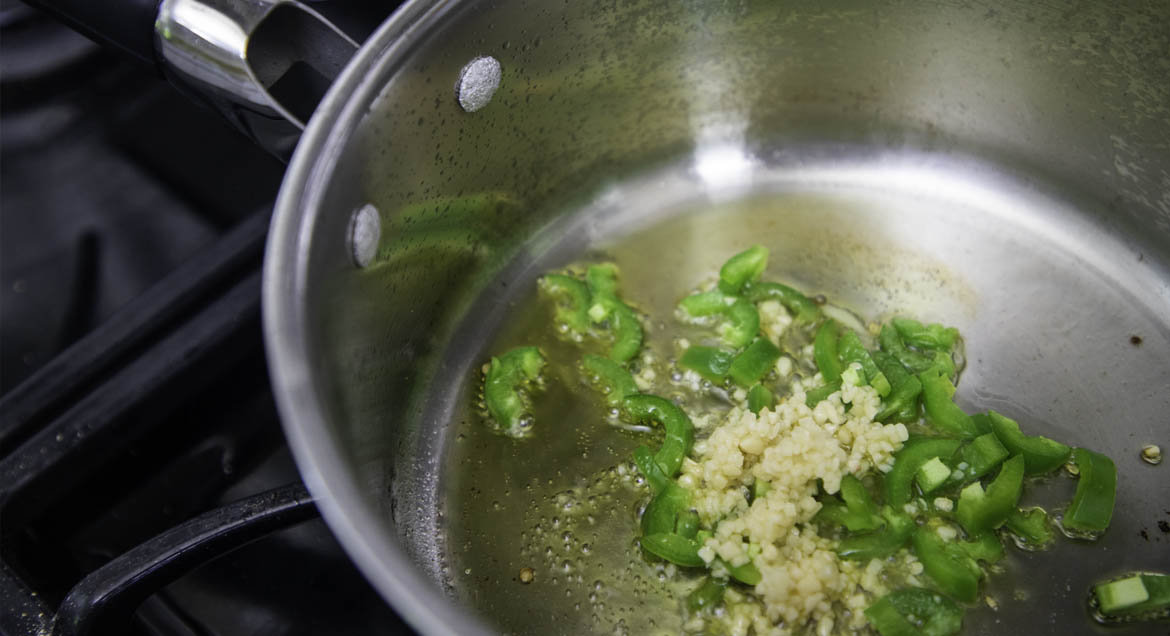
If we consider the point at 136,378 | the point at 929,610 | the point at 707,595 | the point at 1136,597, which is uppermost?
the point at 1136,597

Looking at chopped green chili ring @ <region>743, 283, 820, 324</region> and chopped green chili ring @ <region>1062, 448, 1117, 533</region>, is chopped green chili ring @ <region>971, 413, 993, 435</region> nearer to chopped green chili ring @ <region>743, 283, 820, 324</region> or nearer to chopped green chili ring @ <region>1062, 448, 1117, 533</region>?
chopped green chili ring @ <region>1062, 448, 1117, 533</region>

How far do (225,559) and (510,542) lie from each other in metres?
0.34

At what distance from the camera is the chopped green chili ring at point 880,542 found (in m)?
1.06

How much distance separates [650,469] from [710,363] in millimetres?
189

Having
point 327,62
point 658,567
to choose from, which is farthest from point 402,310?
point 658,567

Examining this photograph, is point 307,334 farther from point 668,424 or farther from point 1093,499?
point 1093,499

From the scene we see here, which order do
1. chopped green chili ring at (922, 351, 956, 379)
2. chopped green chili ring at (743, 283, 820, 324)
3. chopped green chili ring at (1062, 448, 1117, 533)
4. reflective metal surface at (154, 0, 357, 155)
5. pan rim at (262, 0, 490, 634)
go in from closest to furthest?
pan rim at (262, 0, 490, 634)
reflective metal surface at (154, 0, 357, 155)
chopped green chili ring at (1062, 448, 1117, 533)
chopped green chili ring at (922, 351, 956, 379)
chopped green chili ring at (743, 283, 820, 324)

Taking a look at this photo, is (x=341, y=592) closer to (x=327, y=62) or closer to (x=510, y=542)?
(x=510, y=542)

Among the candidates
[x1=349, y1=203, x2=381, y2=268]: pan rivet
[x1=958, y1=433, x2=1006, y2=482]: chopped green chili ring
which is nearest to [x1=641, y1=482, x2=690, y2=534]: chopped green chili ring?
[x1=958, y1=433, x2=1006, y2=482]: chopped green chili ring

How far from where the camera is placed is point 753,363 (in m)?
1.22

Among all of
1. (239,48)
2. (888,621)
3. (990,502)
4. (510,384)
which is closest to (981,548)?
(990,502)

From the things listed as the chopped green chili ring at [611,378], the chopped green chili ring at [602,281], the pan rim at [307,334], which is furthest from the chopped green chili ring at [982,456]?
the pan rim at [307,334]

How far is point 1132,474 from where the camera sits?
1157 millimetres

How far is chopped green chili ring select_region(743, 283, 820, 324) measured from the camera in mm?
1312
